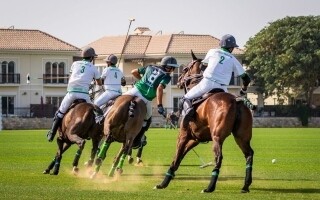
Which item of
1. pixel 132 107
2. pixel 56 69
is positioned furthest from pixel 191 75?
pixel 56 69

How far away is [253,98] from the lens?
117000mm

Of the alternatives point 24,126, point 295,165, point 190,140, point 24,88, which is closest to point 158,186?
point 190,140

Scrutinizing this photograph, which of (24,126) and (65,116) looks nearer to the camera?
(65,116)

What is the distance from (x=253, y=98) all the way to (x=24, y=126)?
3934 cm

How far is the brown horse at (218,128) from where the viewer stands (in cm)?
1811

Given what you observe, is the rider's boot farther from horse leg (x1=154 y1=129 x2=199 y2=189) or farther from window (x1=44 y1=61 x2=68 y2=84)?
window (x1=44 y1=61 x2=68 y2=84)

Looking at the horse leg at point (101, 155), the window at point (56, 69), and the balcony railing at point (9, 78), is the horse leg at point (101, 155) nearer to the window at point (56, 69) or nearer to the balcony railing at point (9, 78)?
the balcony railing at point (9, 78)

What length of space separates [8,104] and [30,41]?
7.63 metres

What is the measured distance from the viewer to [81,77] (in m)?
23.1

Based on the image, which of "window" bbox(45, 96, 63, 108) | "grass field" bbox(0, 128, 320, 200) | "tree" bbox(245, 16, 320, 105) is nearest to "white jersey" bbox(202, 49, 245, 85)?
"grass field" bbox(0, 128, 320, 200)

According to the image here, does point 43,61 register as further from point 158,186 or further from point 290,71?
point 158,186

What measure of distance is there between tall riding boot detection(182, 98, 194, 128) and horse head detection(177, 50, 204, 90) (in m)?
1.47

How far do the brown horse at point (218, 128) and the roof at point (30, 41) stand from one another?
83160 mm

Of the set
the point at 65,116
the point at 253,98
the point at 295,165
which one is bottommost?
the point at 253,98
